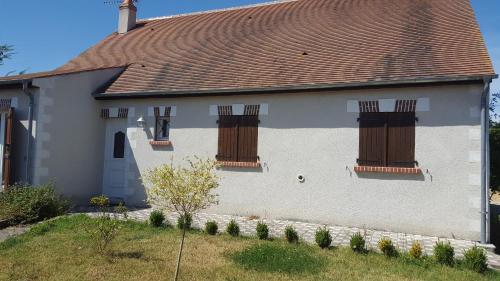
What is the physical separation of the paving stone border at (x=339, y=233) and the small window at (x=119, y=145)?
246cm

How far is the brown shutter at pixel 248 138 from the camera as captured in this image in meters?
10.5

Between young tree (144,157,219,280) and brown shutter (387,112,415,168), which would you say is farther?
brown shutter (387,112,415,168)

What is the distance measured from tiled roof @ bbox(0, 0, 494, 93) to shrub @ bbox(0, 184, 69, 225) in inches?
143

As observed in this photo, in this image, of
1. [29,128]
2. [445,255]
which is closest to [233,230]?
[445,255]

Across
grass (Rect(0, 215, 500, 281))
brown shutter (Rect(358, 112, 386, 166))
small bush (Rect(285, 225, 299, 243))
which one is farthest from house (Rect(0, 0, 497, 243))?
grass (Rect(0, 215, 500, 281))

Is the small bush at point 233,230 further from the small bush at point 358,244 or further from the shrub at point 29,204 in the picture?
the shrub at point 29,204

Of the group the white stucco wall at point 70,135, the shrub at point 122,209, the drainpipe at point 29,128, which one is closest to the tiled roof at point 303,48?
the white stucco wall at point 70,135

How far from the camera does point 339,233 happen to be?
862 cm

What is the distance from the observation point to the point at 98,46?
16.7 m

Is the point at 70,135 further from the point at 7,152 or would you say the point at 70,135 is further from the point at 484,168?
the point at 484,168

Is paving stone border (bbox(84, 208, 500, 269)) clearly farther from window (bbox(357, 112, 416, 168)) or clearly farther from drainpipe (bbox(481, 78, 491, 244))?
window (bbox(357, 112, 416, 168))

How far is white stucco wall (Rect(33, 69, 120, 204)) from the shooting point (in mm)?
10857

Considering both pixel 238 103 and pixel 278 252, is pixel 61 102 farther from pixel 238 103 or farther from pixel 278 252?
pixel 278 252

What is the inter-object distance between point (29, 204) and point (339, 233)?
656 cm
